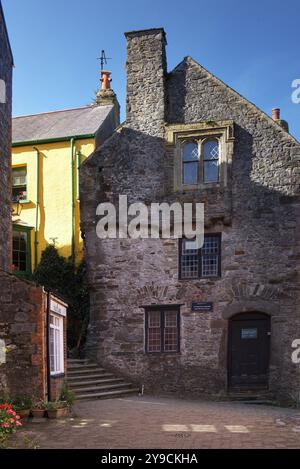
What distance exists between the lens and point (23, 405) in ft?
38.9

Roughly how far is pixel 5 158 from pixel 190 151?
6.24m

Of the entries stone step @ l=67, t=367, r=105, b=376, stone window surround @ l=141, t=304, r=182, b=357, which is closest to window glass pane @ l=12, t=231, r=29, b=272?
stone step @ l=67, t=367, r=105, b=376

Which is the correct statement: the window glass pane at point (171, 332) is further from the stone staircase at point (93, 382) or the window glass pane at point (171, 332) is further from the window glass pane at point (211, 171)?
the window glass pane at point (211, 171)

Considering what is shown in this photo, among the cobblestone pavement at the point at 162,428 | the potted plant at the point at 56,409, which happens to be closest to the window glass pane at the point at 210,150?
the cobblestone pavement at the point at 162,428

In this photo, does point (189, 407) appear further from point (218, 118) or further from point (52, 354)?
point (218, 118)

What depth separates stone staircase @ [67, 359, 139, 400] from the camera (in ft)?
53.8

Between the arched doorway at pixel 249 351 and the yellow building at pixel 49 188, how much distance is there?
6540 mm

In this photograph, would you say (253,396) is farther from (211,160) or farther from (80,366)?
(211,160)

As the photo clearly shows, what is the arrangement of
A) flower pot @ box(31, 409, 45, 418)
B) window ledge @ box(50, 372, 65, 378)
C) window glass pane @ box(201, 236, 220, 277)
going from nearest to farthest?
flower pot @ box(31, 409, 45, 418), window ledge @ box(50, 372, 65, 378), window glass pane @ box(201, 236, 220, 277)

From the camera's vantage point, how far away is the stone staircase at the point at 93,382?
16.4 meters

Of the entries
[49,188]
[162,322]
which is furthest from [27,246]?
[162,322]

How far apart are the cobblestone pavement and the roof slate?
440 inches

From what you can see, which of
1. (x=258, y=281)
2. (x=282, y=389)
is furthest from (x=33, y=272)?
(x=282, y=389)

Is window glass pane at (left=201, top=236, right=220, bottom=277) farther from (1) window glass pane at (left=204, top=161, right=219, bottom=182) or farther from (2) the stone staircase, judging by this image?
(2) the stone staircase
